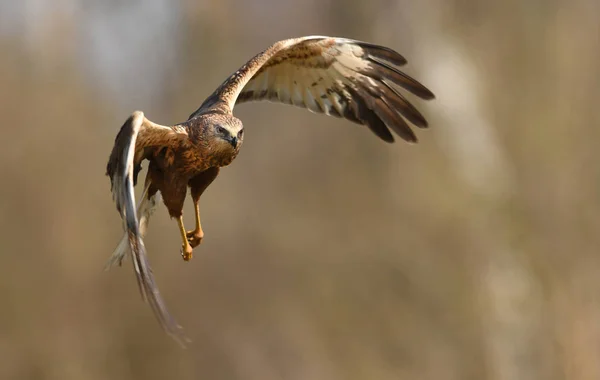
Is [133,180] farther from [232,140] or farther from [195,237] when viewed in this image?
[195,237]

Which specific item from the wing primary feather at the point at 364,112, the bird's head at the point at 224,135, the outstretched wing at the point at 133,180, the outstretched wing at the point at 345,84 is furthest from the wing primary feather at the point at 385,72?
the outstretched wing at the point at 133,180

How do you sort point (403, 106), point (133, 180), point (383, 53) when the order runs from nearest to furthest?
point (133, 180) < point (383, 53) < point (403, 106)

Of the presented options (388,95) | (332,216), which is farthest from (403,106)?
(332,216)

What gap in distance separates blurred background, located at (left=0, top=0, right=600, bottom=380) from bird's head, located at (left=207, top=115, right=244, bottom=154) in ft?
31.1

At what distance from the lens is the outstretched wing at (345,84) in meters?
6.82

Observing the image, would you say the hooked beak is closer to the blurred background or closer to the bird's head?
the bird's head

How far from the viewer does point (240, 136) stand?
17.8ft

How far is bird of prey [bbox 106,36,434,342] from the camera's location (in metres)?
4.80

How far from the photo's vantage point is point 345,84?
7.11 meters

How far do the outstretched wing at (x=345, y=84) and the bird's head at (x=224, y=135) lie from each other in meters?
1.42

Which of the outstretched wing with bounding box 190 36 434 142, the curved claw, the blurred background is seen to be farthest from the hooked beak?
the blurred background

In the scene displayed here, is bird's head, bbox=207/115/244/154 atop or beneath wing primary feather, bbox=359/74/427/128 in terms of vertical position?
Result: beneath

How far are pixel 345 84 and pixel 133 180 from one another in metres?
2.54

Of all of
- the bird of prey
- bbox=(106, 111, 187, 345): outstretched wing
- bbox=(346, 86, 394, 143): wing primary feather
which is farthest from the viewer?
bbox=(346, 86, 394, 143): wing primary feather
